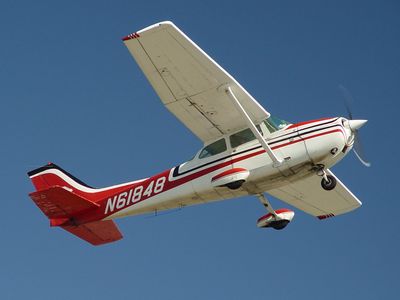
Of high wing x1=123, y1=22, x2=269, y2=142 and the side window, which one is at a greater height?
high wing x1=123, y1=22, x2=269, y2=142

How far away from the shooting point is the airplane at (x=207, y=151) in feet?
53.7

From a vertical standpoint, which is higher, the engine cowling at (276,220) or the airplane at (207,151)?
the airplane at (207,151)

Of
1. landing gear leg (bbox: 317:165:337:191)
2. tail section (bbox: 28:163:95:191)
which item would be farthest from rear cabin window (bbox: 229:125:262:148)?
tail section (bbox: 28:163:95:191)

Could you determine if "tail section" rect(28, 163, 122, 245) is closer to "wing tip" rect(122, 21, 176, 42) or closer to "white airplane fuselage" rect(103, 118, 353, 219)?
"white airplane fuselage" rect(103, 118, 353, 219)

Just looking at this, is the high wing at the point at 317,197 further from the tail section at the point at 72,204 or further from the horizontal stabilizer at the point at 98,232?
the tail section at the point at 72,204

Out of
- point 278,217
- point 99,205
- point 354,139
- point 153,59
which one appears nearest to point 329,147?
point 354,139

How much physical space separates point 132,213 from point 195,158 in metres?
2.13

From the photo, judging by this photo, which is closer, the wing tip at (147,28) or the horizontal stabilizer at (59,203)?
the wing tip at (147,28)

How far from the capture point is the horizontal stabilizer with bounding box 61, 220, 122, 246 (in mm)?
19016

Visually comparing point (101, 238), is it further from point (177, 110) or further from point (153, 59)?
point (153, 59)

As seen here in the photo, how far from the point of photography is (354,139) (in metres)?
17.3

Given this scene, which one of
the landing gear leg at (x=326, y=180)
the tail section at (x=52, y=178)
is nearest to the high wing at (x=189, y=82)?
the landing gear leg at (x=326, y=180)

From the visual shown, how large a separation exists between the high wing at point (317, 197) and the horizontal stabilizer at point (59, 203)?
4946mm

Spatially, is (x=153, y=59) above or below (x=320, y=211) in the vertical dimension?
above
